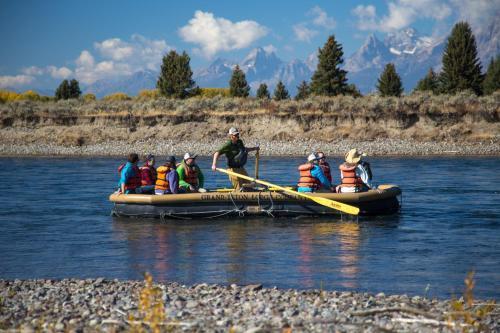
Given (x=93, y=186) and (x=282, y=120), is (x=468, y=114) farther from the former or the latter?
(x=93, y=186)

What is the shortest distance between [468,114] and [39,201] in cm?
2754

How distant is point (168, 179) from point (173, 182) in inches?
7.8

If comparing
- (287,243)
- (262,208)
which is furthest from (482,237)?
(262,208)

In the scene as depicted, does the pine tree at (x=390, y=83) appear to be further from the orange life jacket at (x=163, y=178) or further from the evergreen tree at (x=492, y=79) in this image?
the orange life jacket at (x=163, y=178)

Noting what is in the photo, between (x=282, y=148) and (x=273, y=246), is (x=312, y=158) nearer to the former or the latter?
(x=273, y=246)

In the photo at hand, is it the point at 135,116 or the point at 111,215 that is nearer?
the point at 111,215

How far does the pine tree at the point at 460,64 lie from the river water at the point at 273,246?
99.9ft

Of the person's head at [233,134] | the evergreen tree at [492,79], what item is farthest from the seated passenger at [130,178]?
the evergreen tree at [492,79]

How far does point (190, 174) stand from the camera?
53.8 feet

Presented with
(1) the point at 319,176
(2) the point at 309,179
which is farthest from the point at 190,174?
(1) the point at 319,176

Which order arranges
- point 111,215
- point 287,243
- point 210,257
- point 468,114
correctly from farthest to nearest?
point 468,114 < point 111,215 < point 287,243 < point 210,257

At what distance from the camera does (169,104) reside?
46.3 m

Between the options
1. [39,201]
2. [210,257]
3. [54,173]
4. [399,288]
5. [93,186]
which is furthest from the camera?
[54,173]

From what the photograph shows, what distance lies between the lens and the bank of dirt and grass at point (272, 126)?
3916 cm
